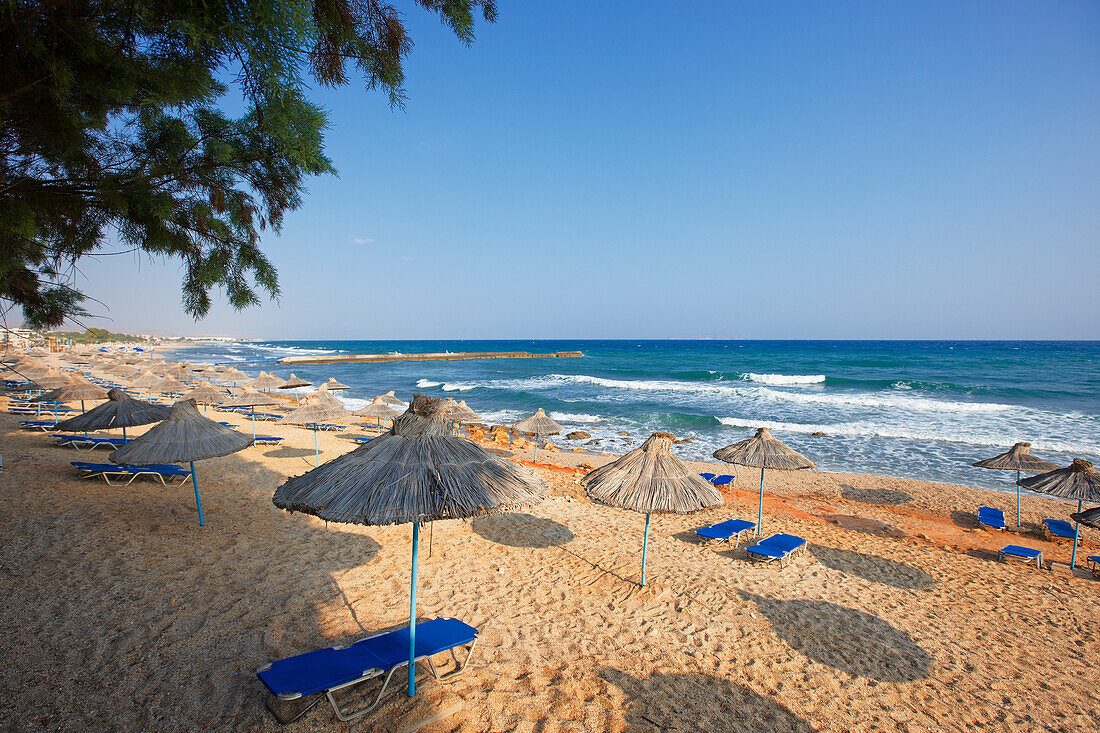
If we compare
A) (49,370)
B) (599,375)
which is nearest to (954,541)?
(49,370)

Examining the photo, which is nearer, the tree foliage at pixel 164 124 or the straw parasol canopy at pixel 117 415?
the tree foliage at pixel 164 124

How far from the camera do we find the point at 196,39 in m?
2.13

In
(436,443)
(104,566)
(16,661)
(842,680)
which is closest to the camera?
(436,443)

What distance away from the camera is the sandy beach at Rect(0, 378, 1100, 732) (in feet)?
13.2

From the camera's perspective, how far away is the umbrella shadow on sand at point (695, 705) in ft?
13.2

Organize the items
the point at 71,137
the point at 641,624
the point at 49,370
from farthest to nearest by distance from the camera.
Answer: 1. the point at 49,370
2. the point at 641,624
3. the point at 71,137

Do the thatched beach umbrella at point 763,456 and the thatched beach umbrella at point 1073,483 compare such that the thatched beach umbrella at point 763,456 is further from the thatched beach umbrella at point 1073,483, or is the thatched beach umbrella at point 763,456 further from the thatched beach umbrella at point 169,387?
the thatched beach umbrella at point 169,387

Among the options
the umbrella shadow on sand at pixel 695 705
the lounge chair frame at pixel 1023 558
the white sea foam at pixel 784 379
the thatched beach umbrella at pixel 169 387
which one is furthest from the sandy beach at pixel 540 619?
the white sea foam at pixel 784 379

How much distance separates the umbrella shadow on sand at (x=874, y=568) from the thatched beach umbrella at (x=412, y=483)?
6185 millimetres

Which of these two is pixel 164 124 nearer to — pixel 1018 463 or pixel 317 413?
pixel 317 413

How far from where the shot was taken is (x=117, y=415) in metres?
8.31

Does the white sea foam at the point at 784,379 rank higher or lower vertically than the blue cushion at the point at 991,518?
higher

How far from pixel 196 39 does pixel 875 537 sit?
37.2 ft

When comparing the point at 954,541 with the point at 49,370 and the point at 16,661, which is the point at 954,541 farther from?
the point at 49,370
